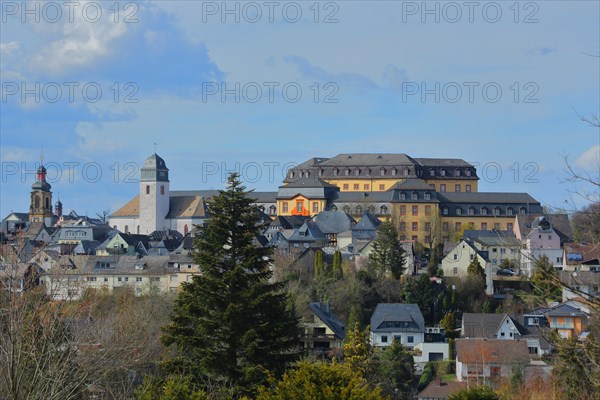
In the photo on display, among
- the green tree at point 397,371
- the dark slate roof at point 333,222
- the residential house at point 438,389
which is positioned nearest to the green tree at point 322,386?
the green tree at point 397,371

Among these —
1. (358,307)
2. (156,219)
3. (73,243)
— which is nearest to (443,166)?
(156,219)

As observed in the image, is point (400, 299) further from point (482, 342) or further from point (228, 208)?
point (228, 208)

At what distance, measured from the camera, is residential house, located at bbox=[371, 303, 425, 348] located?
172ft

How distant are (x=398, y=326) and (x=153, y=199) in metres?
58.2

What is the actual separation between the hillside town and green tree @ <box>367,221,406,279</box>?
0.10 meters

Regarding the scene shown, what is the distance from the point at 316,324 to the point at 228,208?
91.9ft

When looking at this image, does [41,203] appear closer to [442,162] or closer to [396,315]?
[442,162]

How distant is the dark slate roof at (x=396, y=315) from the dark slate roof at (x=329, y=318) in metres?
1.70

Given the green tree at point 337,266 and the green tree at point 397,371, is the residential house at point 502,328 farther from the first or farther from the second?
the green tree at point 337,266

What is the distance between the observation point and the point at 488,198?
91.7 meters

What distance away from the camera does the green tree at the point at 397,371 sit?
4141 centimetres

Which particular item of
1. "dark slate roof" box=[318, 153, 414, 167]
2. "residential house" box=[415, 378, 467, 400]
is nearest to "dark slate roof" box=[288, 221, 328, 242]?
"dark slate roof" box=[318, 153, 414, 167]

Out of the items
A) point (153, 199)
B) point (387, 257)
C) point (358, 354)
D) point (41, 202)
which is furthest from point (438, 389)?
point (41, 202)

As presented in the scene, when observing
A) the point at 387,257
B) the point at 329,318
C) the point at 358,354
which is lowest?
the point at 358,354
